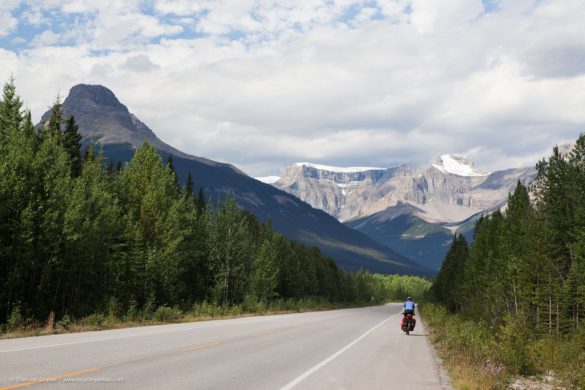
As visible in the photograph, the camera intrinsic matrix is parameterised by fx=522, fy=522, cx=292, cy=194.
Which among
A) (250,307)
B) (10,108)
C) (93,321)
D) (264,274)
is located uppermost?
(10,108)

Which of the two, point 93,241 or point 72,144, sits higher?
point 72,144

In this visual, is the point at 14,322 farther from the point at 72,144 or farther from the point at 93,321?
the point at 72,144

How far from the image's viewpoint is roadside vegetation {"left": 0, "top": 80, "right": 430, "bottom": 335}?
77.5 ft

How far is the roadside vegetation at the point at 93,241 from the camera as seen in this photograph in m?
23.6

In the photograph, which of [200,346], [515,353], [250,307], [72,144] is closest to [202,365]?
[200,346]

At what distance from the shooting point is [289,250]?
88.7 meters

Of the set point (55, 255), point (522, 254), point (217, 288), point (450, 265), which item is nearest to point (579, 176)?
point (522, 254)

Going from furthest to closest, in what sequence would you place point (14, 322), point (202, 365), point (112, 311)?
point (112, 311)
point (14, 322)
point (202, 365)

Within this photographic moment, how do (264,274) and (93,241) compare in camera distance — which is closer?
(93,241)

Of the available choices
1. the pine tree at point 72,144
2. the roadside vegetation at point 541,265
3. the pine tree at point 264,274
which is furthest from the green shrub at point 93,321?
the pine tree at point 264,274

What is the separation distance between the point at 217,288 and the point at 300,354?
3654 centimetres

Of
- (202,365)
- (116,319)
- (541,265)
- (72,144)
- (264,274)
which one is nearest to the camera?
(202,365)

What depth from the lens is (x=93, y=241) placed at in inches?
1176

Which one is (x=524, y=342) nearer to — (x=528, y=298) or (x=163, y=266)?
(x=163, y=266)
